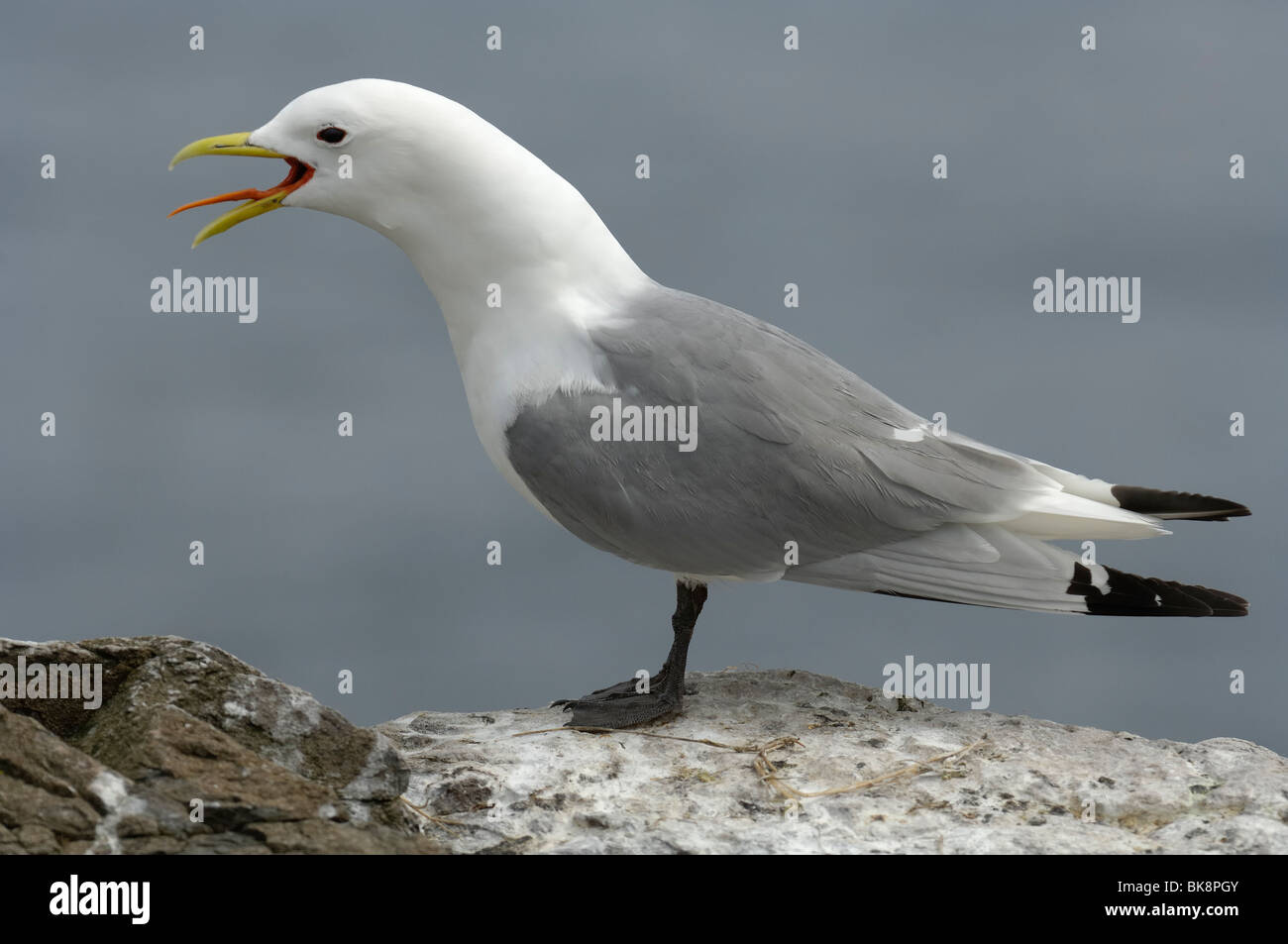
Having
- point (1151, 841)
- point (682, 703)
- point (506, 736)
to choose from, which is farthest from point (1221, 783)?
point (506, 736)

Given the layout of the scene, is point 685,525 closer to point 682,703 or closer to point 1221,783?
point 682,703

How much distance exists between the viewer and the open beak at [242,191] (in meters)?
5.45

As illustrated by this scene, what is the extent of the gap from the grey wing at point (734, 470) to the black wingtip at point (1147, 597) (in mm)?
356

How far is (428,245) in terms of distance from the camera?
549 centimetres

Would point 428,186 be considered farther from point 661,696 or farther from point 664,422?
point 661,696

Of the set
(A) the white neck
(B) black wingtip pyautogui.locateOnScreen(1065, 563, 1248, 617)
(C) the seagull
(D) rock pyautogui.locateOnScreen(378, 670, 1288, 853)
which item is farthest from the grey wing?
(D) rock pyautogui.locateOnScreen(378, 670, 1288, 853)

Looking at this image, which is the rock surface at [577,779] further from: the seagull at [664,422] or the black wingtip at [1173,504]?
the black wingtip at [1173,504]

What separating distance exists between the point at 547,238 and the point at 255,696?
1880 mm

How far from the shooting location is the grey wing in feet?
17.0

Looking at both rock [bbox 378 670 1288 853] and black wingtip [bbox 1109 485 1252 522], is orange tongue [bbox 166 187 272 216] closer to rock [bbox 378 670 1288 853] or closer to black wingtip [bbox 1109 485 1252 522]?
rock [bbox 378 670 1288 853]

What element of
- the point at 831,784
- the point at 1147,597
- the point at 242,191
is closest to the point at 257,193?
the point at 242,191

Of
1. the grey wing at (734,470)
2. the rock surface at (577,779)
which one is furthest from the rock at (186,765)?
the grey wing at (734,470)
